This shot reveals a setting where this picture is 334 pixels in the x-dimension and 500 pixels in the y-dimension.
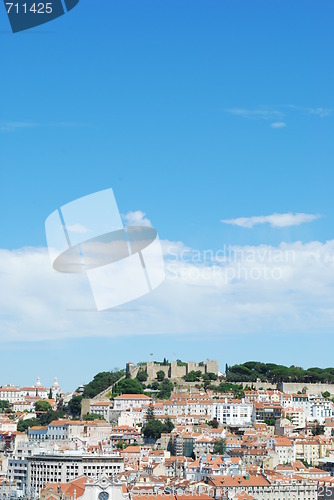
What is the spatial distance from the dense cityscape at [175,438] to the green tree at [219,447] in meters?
0.02

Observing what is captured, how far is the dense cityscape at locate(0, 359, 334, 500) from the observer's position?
15.8 meters

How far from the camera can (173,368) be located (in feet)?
84.1

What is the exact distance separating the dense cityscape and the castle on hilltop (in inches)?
1.1

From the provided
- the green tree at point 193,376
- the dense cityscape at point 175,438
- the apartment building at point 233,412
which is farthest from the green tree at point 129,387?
the apartment building at point 233,412

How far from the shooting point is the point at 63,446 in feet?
59.8

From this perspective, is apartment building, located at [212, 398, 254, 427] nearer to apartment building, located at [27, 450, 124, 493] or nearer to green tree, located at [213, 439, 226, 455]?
green tree, located at [213, 439, 226, 455]

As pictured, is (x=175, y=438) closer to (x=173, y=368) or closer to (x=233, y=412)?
(x=233, y=412)

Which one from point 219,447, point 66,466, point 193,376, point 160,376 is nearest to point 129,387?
point 160,376

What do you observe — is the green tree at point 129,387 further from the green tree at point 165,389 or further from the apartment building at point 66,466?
the apartment building at point 66,466

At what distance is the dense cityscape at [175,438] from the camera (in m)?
15.8

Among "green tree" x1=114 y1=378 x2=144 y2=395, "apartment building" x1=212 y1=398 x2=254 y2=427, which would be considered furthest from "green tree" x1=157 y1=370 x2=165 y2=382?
"apartment building" x1=212 y1=398 x2=254 y2=427

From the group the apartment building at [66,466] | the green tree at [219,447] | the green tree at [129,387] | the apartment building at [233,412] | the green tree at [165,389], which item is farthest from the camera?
the green tree at [165,389]

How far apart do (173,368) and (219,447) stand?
683cm

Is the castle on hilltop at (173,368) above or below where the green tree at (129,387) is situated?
above
